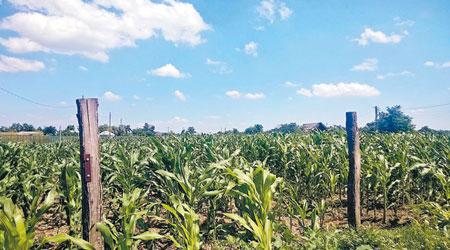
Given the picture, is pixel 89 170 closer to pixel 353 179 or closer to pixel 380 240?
pixel 380 240

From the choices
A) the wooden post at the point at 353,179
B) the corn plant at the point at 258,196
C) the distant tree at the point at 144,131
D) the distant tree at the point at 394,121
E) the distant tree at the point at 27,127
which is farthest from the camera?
the distant tree at the point at 27,127

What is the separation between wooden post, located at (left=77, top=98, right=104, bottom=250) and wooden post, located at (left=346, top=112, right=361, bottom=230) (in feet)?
13.2

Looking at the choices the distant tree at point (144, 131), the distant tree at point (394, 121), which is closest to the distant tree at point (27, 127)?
the distant tree at point (144, 131)

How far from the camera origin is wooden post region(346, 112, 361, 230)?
448cm

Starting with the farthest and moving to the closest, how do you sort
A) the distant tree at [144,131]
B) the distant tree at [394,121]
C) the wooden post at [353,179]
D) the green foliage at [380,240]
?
the distant tree at [394,121]
the distant tree at [144,131]
the wooden post at [353,179]
the green foliage at [380,240]

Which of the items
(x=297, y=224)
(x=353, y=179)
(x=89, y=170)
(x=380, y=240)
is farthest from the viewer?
(x=297, y=224)

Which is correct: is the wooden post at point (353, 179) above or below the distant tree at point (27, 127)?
below

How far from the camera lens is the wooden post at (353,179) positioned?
14.7ft

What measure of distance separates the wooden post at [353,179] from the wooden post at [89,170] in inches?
158

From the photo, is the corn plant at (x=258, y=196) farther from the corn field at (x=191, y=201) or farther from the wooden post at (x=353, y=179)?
the wooden post at (x=353, y=179)

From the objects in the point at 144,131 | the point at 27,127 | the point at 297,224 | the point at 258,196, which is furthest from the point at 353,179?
the point at 27,127

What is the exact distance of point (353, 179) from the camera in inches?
179

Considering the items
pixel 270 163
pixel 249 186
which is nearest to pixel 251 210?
pixel 249 186

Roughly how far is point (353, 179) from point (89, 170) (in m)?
4.20
